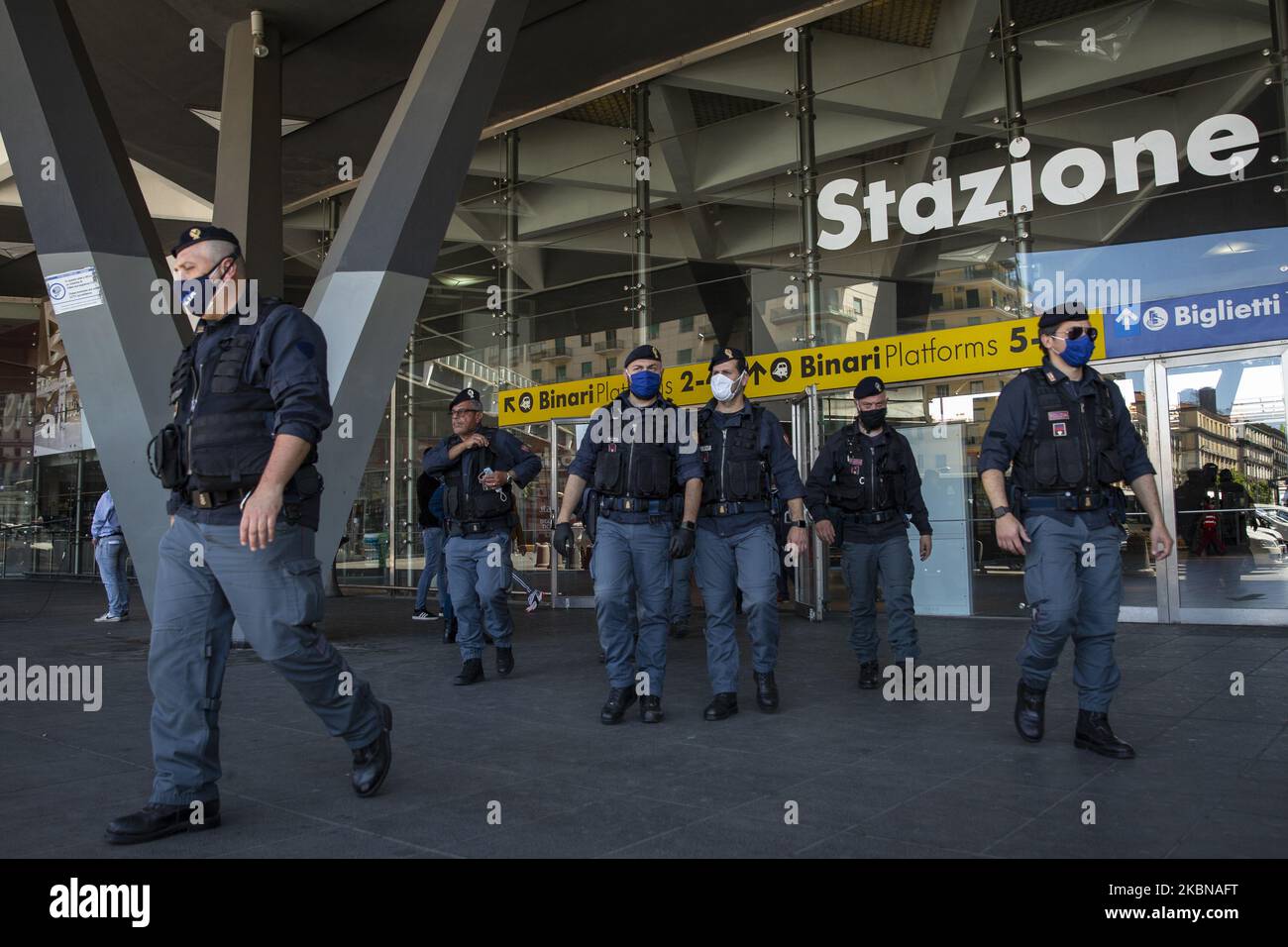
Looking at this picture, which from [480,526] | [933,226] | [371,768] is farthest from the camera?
[933,226]

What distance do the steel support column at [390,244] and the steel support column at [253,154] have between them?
7.33ft

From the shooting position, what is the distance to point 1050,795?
3426 millimetres

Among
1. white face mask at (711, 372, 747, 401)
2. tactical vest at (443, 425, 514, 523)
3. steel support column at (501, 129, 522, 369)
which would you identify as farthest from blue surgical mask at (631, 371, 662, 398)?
steel support column at (501, 129, 522, 369)

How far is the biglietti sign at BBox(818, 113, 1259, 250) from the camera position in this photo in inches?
364

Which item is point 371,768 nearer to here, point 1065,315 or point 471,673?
point 471,673

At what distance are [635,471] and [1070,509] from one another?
215 centimetres

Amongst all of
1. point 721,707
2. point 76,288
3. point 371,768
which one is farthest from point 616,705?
point 76,288

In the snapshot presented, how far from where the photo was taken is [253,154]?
976cm

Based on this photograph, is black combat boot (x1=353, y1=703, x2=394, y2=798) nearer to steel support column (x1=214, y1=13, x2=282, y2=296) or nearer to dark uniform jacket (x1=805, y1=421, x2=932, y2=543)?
dark uniform jacket (x1=805, y1=421, x2=932, y2=543)

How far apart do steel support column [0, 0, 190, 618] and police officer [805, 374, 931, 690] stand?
5.70 m

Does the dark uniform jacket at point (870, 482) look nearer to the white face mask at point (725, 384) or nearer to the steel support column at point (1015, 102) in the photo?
the white face mask at point (725, 384)

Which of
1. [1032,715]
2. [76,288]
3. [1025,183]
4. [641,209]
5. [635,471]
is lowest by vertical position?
[1032,715]

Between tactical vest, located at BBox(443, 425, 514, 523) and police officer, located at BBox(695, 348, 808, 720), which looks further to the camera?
tactical vest, located at BBox(443, 425, 514, 523)
